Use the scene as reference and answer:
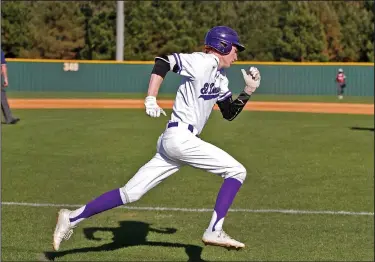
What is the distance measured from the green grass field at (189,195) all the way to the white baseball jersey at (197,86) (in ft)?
5.33

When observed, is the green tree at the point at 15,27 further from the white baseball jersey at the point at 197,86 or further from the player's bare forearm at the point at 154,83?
the player's bare forearm at the point at 154,83

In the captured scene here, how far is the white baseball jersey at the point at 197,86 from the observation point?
6.80 m

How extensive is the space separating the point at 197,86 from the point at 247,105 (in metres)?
28.1

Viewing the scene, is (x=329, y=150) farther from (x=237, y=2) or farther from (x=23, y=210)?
(x=237, y=2)

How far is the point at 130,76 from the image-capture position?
1805 inches

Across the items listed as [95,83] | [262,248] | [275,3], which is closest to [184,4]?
[275,3]

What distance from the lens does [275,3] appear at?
207 feet

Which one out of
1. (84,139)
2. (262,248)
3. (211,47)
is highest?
(211,47)

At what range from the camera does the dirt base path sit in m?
32.9

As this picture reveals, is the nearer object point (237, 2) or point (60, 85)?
point (60, 85)

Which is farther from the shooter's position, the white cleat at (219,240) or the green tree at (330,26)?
the green tree at (330,26)

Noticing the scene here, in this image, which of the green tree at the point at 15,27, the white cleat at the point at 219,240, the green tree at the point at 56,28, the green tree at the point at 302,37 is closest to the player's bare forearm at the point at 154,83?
the white cleat at the point at 219,240

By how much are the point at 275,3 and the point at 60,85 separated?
75.2ft

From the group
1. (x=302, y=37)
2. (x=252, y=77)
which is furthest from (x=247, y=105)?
(x=252, y=77)
